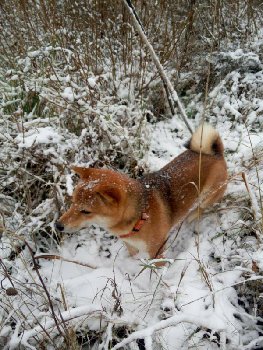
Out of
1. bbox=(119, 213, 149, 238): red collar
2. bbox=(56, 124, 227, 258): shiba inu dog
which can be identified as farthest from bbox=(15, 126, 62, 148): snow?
bbox=(119, 213, 149, 238): red collar

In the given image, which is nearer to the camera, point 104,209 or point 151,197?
point 104,209

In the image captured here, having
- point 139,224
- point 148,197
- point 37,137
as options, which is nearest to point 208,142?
point 148,197

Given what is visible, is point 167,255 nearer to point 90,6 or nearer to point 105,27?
point 105,27

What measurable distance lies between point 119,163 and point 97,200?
3.95ft

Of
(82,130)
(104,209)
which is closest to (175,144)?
(82,130)

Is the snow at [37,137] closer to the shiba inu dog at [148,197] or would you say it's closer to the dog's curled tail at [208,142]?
the shiba inu dog at [148,197]

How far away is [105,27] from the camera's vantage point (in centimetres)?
406

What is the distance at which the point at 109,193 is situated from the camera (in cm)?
218

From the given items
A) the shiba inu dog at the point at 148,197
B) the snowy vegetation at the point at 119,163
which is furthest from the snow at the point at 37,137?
the shiba inu dog at the point at 148,197

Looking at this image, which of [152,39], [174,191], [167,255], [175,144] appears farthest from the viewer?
[152,39]

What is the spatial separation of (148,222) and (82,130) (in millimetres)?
1177

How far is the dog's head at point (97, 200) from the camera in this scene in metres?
2.19

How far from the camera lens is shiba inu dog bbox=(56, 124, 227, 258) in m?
2.24

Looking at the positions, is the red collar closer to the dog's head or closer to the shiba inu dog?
the shiba inu dog
